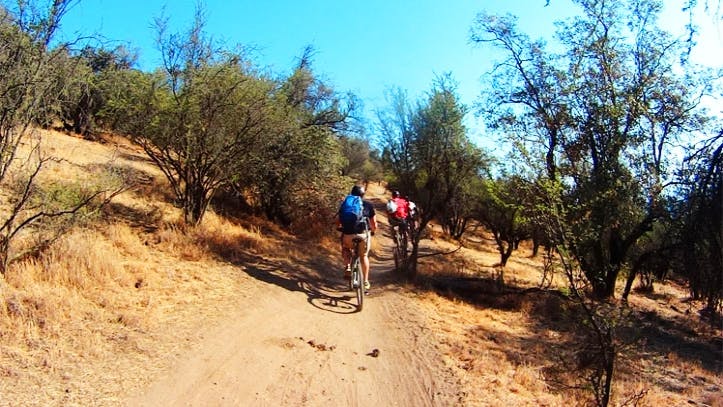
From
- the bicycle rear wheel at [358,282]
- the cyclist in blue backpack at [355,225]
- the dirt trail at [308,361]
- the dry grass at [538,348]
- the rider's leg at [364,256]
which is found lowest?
the dirt trail at [308,361]

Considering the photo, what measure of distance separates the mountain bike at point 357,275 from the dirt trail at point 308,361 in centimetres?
24

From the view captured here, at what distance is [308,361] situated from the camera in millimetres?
5566

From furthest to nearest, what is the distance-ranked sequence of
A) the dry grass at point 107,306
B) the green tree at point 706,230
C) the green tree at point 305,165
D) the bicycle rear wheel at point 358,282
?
the green tree at point 305,165, the bicycle rear wheel at point 358,282, the green tree at point 706,230, the dry grass at point 107,306

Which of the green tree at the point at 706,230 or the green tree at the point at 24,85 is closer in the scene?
the green tree at the point at 24,85

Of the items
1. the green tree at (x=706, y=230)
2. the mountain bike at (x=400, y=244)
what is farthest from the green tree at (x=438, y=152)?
the green tree at (x=706, y=230)

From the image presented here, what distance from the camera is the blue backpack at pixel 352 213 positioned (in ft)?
27.6

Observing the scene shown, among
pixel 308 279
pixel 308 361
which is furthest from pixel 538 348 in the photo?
pixel 308 279

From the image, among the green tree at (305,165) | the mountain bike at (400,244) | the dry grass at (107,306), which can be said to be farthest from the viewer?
the green tree at (305,165)

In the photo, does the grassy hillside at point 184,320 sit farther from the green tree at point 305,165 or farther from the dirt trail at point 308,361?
the green tree at point 305,165

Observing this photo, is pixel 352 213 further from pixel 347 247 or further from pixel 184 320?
pixel 184 320

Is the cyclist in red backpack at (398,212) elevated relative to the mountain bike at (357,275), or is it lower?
elevated

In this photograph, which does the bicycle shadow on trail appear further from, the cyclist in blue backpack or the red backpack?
the red backpack

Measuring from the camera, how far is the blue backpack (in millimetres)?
8398

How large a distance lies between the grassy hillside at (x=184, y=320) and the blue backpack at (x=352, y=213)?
190 centimetres
